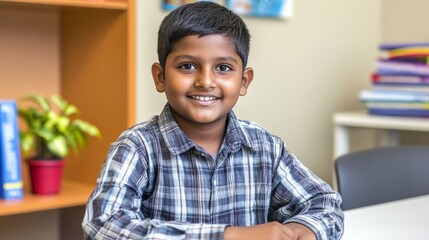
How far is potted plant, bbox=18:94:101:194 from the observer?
6.24 feet

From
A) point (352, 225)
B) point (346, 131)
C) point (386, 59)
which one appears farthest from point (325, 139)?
point (352, 225)

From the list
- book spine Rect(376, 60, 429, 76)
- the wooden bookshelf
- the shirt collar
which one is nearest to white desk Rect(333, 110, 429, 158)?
book spine Rect(376, 60, 429, 76)

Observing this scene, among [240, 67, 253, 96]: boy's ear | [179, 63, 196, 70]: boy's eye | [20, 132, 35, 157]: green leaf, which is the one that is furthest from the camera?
[20, 132, 35, 157]: green leaf

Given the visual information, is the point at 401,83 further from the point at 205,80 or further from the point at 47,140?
the point at 205,80

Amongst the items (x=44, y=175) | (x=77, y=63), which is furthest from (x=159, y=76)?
(x=77, y=63)

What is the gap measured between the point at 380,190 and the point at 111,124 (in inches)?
30.9

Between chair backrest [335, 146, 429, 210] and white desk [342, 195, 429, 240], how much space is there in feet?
0.63

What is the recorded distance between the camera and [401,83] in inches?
98.7

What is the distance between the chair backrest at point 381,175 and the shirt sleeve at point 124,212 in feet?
2.19

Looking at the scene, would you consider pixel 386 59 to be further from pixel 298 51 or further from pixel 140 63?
pixel 140 63

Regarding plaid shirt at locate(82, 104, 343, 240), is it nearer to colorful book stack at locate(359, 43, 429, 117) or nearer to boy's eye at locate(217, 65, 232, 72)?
boy's eye at locate(217, 65, 232, 72)

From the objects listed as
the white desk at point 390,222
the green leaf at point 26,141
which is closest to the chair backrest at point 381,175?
the white desk at point 390,222

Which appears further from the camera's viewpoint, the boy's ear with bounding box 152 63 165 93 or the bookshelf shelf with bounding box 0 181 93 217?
the bookshelf shelf with bounding box 0 181 93 217

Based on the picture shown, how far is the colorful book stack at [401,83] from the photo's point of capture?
2453 millimetres
